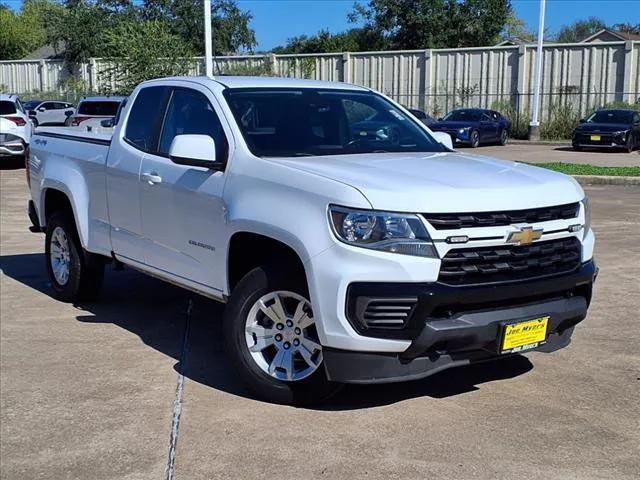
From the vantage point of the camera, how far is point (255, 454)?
415 cm

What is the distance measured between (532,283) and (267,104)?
2.27m

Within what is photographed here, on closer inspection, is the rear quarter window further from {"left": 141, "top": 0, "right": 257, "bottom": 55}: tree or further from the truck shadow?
{"left": 141, "top": 0, "right": 257, "bottom": 55}: tree

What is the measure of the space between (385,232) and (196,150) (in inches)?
60.4

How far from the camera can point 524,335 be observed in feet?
14.7

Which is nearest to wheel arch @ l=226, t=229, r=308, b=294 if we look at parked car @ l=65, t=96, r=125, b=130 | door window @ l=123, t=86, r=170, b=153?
door window @ l=123, t=86, r=170, b=153

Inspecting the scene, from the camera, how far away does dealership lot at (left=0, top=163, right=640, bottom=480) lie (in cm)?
404

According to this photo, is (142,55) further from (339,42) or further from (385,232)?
(339,42)

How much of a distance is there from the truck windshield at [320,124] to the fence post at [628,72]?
33034mm

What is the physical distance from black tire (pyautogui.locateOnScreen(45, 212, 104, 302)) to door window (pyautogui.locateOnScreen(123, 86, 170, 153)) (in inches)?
51.2

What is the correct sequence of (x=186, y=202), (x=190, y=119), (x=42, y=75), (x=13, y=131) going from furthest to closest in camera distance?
1. (x=42, y=75)
2. (x=13, y=131)
3. (x=190, y=119)
4. (x=186, y=202)

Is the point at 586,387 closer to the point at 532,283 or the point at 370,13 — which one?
the point at 532,283

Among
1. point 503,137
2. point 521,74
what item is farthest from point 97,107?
point 521,74

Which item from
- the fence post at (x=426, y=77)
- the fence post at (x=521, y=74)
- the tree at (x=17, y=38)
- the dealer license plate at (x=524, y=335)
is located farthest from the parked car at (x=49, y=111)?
the tree at (x=17, y=38)

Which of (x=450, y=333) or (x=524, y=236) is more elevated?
(x=524, y=236)
